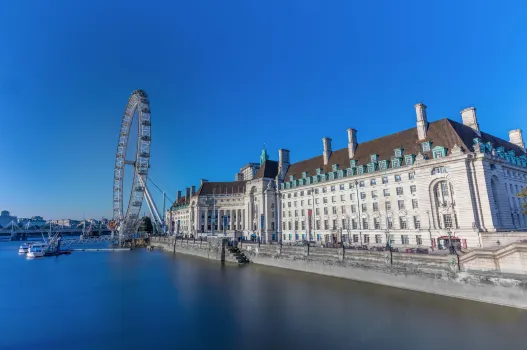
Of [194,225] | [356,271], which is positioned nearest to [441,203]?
[356,271]

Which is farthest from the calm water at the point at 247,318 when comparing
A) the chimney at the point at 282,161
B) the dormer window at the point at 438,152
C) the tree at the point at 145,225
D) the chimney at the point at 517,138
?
the tree at the point at 145,225

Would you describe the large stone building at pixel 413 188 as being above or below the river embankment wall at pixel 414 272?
Answer: above

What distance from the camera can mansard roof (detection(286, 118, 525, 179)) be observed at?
3734 centimetres

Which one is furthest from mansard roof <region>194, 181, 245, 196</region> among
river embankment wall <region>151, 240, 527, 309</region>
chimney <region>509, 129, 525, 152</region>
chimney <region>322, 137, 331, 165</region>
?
chimney <region>509, 129, 525, 152</region>

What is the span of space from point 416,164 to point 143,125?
67167 mm

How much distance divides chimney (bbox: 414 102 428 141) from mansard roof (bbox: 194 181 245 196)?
65263 millimetres

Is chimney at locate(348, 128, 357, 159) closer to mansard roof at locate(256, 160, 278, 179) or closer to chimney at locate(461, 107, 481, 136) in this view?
chimney at locate(461, 107, 481, 136)

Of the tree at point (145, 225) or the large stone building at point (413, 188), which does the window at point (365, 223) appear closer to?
the large stone building at point (413, 188)

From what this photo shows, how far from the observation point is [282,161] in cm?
7162

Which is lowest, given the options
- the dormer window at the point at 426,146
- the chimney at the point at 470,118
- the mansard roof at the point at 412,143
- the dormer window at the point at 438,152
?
the dormer window at the point at 438,152

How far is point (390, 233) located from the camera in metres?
41.8

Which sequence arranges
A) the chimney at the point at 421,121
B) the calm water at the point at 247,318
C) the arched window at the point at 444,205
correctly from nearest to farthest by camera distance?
1. the calm water at the point at 247,318
2. the arched window at the point at 444,205
3. the chimney at the point at 421,121

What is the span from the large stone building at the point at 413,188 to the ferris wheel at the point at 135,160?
132 ft

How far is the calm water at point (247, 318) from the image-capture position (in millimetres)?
15688
